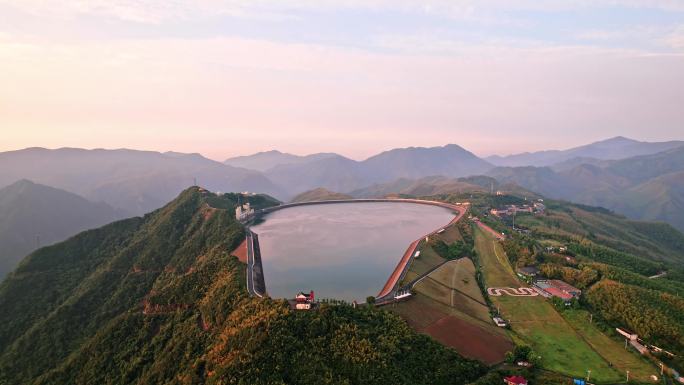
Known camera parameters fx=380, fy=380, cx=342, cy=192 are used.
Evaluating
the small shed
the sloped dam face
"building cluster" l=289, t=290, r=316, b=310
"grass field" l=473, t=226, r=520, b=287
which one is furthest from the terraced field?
"building cluster" l=289, t=290, r=316, b=310

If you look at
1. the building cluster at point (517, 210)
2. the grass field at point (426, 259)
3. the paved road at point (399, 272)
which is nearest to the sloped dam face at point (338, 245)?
the paved road at point (399, 272)

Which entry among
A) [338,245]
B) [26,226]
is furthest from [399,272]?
[26,226]

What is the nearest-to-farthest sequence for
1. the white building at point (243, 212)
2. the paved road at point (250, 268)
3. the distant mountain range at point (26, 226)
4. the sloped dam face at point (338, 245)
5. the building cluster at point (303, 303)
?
the building cluster at point (303, 303) → the paved road at point (250, 268) → the sloped dam face at point (338, 245) → the white building at point (243, 212) → the distant mountain range at point (26, 226)

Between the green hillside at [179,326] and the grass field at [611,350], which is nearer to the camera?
the green hillside at [179,326]

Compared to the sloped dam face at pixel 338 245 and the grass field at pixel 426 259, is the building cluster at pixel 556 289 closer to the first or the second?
the grass field at pixel 426 259

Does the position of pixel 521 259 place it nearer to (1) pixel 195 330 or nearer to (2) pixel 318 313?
(2) pixel 318 313

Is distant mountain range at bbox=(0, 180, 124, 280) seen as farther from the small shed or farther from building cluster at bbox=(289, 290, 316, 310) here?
the small shed

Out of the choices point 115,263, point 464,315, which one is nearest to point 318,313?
point 464,315
